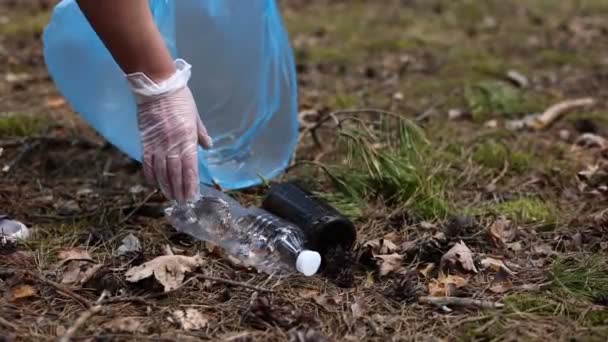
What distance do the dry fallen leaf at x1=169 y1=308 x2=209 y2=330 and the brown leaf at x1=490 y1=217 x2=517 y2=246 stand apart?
0.90 metres

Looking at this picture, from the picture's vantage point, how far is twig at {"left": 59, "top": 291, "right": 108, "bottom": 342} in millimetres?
1531

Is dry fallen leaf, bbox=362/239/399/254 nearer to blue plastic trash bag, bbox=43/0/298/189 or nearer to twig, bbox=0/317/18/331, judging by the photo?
blue plastic trash bag, bbox=43/0/298/189

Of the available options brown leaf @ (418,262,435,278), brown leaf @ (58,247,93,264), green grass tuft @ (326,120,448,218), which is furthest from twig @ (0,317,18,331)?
green grass tuft @ (326,120,448,218)

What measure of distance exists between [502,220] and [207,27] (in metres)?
1.12

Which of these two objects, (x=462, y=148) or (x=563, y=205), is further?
(x=462, y=148)

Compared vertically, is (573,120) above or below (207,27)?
below

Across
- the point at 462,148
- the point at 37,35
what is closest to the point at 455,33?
the point at 462,148

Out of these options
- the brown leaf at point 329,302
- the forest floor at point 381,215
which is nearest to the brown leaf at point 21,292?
the forest floor at point 381,215

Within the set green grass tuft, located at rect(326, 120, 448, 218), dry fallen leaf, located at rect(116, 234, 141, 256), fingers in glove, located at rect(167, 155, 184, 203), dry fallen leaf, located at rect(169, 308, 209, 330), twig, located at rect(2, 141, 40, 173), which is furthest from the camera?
twig, located at rect(2, 141, 40, 173)

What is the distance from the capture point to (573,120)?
3.23 m

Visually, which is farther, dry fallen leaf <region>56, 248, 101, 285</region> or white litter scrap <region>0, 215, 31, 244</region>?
white litter scrap <region>0, 215, 31, 244</region>

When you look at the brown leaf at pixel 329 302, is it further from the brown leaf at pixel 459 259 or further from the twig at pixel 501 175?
the twig at pixel 501 175

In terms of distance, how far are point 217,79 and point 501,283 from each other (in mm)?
1168

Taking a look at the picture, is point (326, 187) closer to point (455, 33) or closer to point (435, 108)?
point (435, 108)
